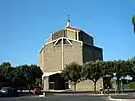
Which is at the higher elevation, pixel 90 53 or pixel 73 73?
pixel 90 53

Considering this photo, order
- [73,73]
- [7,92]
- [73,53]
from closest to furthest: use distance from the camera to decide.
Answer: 1. [7,92]
2. [73,73]
3. [73,53]

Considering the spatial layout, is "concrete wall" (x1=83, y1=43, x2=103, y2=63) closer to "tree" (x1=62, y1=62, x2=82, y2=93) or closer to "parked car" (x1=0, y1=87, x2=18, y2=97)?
"tree" (x1=62, y1=62, x2=82, y2=93)

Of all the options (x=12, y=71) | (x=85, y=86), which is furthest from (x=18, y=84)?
(x=85, y=86)

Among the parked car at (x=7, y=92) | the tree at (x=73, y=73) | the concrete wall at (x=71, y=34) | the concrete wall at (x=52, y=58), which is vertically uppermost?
the concrete wall at (x=71, y=34)

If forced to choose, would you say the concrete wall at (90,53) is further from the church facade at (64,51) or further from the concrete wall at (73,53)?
the concrete wall at (73,53)

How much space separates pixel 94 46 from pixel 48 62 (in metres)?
21.8

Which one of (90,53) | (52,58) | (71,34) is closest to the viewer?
(52,58)

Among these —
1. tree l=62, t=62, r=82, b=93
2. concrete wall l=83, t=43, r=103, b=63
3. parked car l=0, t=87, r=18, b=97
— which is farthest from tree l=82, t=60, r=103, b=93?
concrete wall l=83, t=43, r=103, b=63

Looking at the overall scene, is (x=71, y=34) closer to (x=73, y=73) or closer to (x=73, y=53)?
(x=73, y=53)

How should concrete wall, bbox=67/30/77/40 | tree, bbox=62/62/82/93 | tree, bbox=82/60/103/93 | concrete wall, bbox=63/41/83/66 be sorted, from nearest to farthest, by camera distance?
1. tree, bbox=82/60/103/93
2. tree, bbox=62/62/82/93
3. concrete wall, bbox=63/41/83/66
4. concrete wall, bbox=67/30/77/40

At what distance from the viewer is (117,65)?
6938 cm

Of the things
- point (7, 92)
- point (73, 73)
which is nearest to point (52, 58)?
point (73, 73)

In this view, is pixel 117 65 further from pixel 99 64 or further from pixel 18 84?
pixel 18 84

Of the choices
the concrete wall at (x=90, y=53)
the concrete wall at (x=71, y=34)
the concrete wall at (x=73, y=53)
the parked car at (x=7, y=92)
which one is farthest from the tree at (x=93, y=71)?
the concrete wall at (x=71, y=34)
